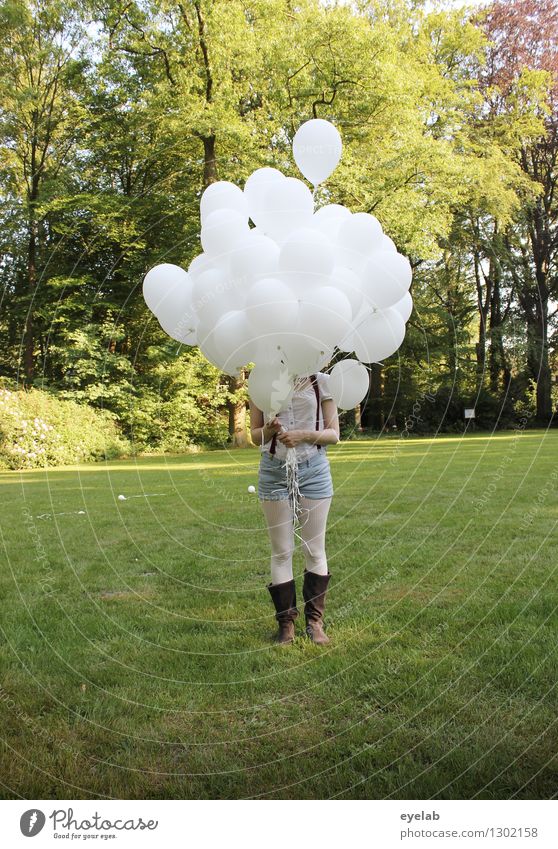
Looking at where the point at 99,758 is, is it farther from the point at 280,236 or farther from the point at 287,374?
the point at 280,236

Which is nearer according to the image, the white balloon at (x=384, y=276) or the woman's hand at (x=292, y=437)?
the white balloon at (x=384, y=276)

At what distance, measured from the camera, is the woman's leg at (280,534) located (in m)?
3.94

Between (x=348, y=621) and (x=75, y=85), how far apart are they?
20.4 metres

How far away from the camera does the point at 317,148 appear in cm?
378

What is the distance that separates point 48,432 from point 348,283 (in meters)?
14.5

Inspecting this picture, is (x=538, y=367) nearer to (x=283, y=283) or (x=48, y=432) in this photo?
(x=48, y=432)

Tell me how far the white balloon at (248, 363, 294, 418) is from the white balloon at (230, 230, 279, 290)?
0.43 meters

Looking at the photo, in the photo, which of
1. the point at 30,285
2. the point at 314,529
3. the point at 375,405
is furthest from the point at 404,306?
the point at 375,405

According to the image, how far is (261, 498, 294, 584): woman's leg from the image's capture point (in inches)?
155

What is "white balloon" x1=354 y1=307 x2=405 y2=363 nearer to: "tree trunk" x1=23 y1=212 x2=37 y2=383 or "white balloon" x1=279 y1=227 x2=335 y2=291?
"white balloon" x1=279 y1=227 x2=335 y2=291

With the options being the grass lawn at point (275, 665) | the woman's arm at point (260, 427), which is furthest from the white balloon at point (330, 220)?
the grass lawn at point (275, 665)

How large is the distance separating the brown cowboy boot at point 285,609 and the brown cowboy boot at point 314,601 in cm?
9

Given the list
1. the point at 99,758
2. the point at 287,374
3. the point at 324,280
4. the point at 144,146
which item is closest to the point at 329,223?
the point at 324,280

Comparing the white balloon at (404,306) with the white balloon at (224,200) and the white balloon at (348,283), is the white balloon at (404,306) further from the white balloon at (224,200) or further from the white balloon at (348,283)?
the white balloon at (224,200)
